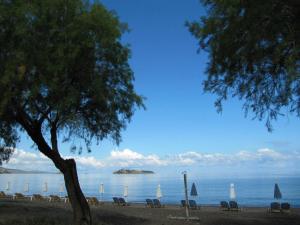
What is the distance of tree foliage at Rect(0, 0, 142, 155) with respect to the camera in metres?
17.4

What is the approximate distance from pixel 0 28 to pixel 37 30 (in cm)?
125

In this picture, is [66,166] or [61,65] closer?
[61,65]

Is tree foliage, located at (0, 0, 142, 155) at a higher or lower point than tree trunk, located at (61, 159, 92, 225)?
higher

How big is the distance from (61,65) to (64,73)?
2.46 ft

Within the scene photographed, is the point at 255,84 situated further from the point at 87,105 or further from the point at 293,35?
the point at 87,105

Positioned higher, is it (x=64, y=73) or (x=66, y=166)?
(x=64, y=73)

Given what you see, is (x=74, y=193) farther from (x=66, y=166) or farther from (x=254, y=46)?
(x=254, y=46)

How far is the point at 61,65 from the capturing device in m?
17.4

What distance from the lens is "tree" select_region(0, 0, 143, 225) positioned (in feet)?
57.3

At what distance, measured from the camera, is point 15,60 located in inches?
675

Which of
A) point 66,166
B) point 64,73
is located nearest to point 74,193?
point 66,166

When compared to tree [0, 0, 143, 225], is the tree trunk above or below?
below

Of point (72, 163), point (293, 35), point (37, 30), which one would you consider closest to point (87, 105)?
point (72, 163)

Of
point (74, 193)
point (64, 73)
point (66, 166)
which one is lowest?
point (74, 193)
